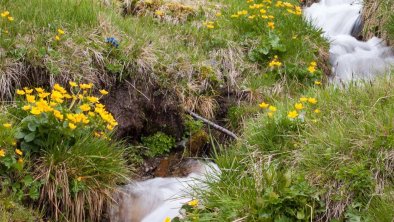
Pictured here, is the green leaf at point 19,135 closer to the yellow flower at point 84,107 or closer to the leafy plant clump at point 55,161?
the leafy plant clump at point 55,161

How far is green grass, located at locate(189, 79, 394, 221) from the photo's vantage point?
3.43 meters

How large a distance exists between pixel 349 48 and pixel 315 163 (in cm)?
376

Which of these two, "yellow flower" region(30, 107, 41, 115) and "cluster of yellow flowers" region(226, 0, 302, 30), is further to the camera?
"cluster of yellow flowers" region(226, 0, 302, 30)

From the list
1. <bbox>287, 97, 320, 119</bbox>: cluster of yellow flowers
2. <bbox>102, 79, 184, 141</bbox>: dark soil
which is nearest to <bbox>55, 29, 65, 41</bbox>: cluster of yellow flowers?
<bbox>102, 79, 184, 141</bbox>: dark soil

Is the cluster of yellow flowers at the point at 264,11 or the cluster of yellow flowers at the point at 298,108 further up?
the cluster of yellow flowers at the point at 264,11

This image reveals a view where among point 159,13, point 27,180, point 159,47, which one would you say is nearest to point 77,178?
point 27,180

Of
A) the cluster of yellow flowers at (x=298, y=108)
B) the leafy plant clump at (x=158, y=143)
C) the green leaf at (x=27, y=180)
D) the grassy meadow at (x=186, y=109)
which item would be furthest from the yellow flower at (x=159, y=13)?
the green leaf at (x=27, y=180)

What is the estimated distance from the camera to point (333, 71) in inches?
263

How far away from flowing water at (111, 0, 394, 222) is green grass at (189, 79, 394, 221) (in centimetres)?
32

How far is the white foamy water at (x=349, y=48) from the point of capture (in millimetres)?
6598

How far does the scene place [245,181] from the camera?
3.69m

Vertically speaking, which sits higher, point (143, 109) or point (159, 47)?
point (159, 47)

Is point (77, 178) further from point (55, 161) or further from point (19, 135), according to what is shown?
point (19, 135)

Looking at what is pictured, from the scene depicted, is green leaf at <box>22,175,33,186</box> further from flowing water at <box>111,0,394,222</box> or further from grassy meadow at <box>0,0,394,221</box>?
flowing water at <box>111,0,394,222</box>
